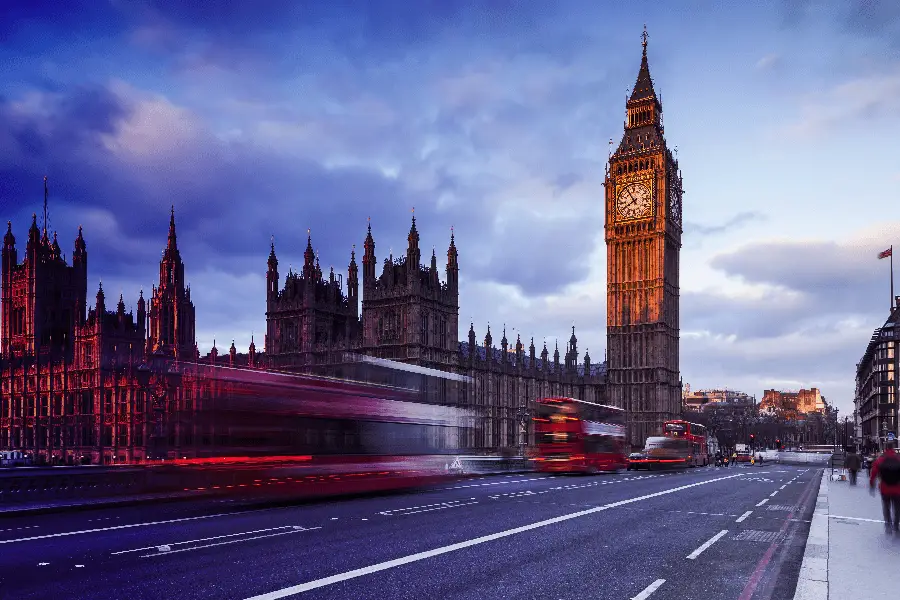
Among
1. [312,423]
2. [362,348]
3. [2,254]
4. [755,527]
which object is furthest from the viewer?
[2,254]

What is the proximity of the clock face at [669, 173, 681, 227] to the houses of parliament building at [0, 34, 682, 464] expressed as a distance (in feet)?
0.94

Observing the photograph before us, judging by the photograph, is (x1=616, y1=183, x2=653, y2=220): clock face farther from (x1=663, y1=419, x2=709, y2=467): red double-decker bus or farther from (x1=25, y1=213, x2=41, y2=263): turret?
(x1=25, y1=213, x2=41, y2=263): turret

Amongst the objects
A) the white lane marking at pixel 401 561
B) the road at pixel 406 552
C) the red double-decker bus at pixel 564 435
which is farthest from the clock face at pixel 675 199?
the white lane marking at pixel 401 561

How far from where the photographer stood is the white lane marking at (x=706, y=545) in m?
14.4

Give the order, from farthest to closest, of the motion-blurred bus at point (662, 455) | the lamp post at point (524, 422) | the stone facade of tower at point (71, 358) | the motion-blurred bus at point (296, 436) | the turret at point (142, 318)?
the turret at point (142, 318) → the lamp post at point (524, 422) → the stone facade of tower at point (71, 358) → the motion-blurred bus at point (662, 455) → the motion-blurred bus at point (296, 436)

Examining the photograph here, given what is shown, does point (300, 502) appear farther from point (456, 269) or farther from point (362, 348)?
point (456, 269)

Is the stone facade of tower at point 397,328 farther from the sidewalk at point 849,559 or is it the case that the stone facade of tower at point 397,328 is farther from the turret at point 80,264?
the sidewalk at point 849,559

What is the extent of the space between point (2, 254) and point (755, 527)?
127699mm

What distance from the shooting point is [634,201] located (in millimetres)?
109062

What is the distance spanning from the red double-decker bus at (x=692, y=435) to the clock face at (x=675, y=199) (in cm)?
3952

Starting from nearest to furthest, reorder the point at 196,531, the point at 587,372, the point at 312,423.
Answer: the point at 196,531
the point at 312,423
the point at 587,372

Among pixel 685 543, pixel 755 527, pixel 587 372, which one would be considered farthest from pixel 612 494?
pixel 587 372

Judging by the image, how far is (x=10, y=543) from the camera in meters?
15.3

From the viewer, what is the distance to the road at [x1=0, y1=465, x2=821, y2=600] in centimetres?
1106
